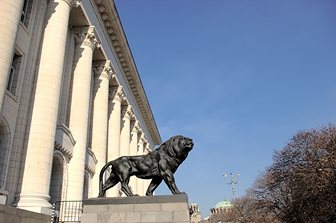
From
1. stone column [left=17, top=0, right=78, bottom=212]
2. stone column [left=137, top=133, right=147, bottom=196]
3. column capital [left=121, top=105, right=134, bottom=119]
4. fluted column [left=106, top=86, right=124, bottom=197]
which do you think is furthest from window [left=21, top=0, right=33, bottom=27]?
stone column [left=137, top=133, right=147, bottom=196]

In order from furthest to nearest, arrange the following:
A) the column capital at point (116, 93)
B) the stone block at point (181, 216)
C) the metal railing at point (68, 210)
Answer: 1. the column capital at point (116, 93)
2. the metal railing at point (68, 210)
3. the stone block at point (181, 216)

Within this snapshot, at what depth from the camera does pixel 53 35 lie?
19438 millimetres

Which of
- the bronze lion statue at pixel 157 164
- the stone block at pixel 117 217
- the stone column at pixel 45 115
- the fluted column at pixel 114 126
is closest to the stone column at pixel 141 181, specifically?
the fluted column at pixel 114 126

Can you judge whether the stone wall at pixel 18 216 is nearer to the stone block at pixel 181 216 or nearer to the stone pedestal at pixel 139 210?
the stone pedestal at pixel 139 210

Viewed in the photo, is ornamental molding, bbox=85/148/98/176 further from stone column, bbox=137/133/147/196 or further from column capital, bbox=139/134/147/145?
column capital, bbox=139/134/147/145

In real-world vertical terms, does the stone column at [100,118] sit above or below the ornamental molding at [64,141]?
above

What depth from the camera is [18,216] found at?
1262 centimetres

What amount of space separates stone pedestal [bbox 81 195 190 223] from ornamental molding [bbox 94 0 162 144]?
1947 centimetres

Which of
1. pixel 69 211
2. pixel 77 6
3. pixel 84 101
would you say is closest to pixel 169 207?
pixel 69 211

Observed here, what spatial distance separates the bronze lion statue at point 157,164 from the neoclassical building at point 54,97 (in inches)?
163

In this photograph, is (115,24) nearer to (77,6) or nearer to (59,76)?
(77,6)

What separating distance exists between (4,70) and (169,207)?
8.24m

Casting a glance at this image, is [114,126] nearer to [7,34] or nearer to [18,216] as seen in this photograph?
[7,34]

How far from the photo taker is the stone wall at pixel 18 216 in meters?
11.7
